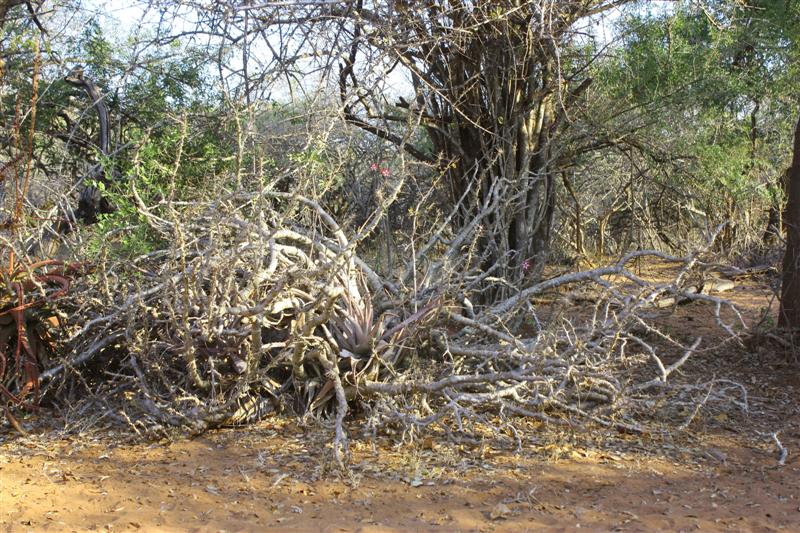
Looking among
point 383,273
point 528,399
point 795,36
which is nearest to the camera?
point 528,399

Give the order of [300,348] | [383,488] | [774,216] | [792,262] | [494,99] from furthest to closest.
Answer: [774,216] < [494,99] < [792,262] < [300,348] < [383,488]

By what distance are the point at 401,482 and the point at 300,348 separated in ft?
3.57

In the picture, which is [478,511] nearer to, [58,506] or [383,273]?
[58,506]

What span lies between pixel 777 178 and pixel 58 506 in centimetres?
1072

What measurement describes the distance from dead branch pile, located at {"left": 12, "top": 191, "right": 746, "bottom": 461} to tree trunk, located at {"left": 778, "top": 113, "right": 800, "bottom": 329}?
66.7 inches

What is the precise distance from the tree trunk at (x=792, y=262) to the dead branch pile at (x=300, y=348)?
1.69 metres

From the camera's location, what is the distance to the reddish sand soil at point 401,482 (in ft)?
12.1

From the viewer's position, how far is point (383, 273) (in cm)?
666

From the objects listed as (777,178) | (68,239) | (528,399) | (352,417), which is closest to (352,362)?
(352,417)

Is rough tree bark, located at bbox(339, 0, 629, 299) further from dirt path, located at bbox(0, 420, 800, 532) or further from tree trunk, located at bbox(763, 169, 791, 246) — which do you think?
tree trunk, located at bbox(763, 169, 791, 246)

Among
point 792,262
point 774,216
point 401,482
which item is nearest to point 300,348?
point 401,482

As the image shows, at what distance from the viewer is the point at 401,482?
418 centimetres

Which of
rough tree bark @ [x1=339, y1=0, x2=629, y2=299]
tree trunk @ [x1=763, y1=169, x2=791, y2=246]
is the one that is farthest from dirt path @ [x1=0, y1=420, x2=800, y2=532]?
tree trunk @ [x1=763, y1=169, x2=791, y2=246]

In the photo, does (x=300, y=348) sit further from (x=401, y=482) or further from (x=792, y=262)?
(x=792, y=262)
